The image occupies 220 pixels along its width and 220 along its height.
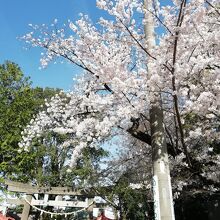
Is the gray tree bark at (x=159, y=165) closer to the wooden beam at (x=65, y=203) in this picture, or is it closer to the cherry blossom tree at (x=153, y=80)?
the cherry blossom tree at (x=153, y=80)

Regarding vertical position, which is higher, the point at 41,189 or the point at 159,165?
the point at 41,189

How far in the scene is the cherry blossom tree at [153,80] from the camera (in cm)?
513

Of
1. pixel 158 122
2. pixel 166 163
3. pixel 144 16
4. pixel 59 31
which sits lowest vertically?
pixel 166 163

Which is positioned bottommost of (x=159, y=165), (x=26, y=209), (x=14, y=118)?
(x=159, y=165)

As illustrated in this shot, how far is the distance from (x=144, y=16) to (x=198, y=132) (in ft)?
8.94

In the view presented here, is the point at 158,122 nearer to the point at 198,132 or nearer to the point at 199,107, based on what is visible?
the point at 199,107

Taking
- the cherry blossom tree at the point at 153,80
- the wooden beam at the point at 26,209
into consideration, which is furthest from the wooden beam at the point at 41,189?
the cherry blossom tree at the point at 153,80

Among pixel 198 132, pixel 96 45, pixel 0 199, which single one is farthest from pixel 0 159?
pixel 198 132

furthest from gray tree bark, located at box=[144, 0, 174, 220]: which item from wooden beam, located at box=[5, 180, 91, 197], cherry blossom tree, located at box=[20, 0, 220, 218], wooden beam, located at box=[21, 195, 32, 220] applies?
wooden beam, located at box=[21, 195, 32, 220]

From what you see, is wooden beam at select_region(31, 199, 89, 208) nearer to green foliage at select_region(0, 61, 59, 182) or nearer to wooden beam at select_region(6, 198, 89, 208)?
wooden beam at select_region(6, 198, 89, 208)

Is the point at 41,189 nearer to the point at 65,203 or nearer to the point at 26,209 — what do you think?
the point at 26,209

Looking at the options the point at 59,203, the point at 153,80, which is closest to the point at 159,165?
the point at 153,80

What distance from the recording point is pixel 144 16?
19.8 feet

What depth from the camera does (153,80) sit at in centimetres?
512
